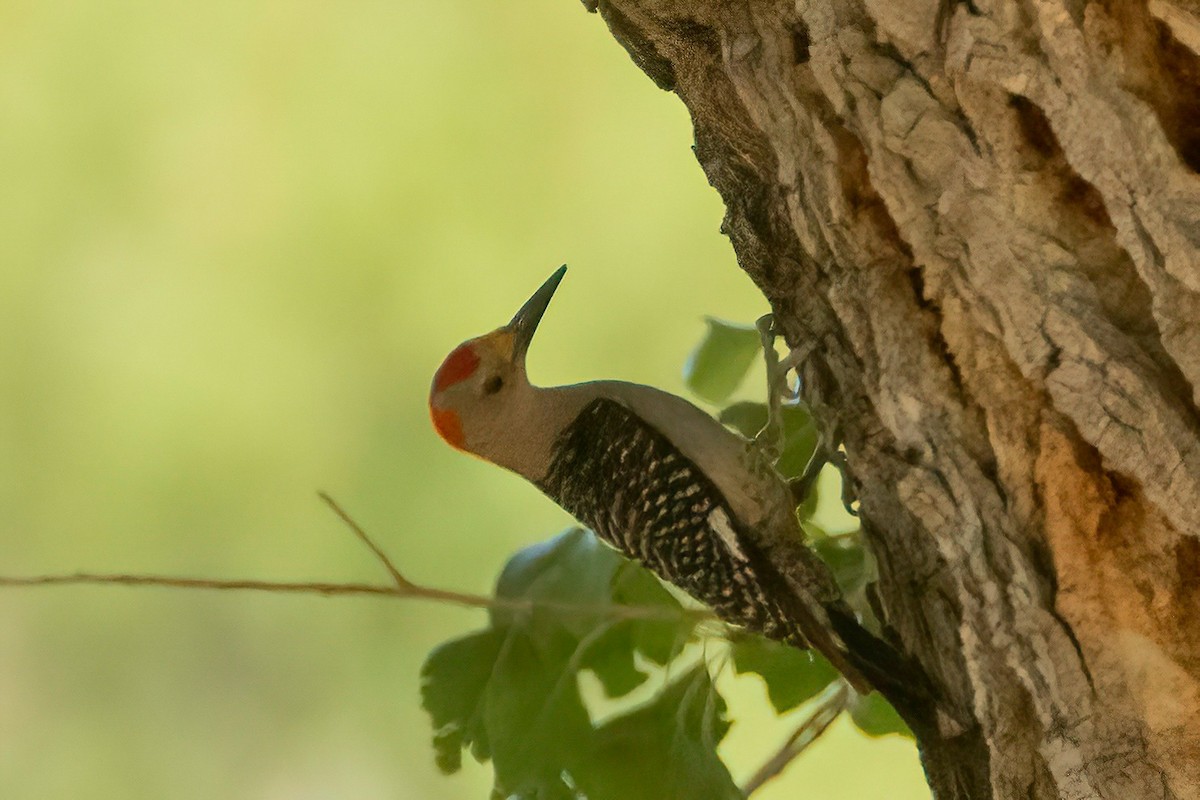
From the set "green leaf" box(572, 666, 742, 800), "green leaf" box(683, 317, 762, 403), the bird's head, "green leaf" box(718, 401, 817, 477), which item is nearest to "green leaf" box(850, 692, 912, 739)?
"green leaf" box(572, 666, 742, 800)

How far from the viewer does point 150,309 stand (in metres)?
4.66

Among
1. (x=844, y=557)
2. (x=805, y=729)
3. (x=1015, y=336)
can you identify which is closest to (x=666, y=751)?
(x=805, y=729)

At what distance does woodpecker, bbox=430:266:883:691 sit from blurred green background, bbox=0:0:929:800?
159 cm

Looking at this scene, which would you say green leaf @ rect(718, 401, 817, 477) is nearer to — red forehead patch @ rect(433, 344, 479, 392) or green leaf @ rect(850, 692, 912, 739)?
green leaf @ rect(850, 692, 912, 739)

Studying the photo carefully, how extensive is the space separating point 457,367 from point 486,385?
9 cm

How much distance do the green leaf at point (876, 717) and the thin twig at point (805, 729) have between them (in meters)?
0.08

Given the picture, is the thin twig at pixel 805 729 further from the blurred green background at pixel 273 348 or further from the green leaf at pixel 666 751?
the blurred green background at pixel 273 348

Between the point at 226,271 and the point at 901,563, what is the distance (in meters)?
3.51

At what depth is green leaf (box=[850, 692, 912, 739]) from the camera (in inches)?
88.0

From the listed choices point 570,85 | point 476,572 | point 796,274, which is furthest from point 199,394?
point 796,274

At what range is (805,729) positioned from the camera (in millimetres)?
2529

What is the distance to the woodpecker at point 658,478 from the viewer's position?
7.80ft

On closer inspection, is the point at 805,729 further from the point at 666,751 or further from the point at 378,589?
the point at 378,589

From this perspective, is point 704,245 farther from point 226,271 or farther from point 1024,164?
point 1024,164
